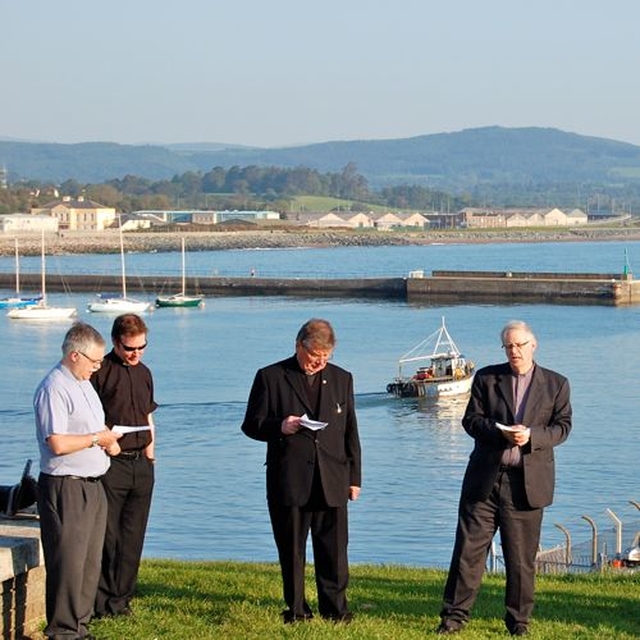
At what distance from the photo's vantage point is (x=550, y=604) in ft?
27.2

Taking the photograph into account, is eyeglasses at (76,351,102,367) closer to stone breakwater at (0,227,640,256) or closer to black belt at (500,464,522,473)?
black belt at (500,464,522,473)

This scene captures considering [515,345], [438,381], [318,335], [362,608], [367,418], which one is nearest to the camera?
[318,335]

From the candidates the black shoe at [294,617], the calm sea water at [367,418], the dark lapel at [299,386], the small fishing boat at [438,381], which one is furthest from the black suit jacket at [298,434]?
the small fishing boat at [438,381]

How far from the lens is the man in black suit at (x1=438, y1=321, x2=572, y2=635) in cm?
720

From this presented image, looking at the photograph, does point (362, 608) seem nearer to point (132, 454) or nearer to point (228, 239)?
point (132, 454)

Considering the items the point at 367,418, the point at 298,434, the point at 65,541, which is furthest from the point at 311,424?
the point at 367,418

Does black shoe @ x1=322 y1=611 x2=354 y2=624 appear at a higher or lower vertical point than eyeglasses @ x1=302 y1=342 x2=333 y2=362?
lower

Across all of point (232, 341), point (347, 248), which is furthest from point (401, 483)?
point (347, 248)

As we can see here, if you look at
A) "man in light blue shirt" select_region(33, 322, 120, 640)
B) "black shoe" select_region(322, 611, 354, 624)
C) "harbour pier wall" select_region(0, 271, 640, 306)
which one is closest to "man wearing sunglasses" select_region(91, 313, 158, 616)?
"man in light blue shirt" select_region(33, 322, 120, 640)

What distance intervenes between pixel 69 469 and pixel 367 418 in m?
27.0

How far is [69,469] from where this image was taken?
6.76m

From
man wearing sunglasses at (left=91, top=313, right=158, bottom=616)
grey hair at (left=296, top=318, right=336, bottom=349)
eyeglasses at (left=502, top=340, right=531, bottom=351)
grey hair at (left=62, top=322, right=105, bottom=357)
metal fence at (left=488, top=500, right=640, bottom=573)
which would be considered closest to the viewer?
grey hair at (left=62, top=322, right=105, bottom=357)

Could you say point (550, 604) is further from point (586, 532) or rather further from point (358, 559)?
point (586, 532)

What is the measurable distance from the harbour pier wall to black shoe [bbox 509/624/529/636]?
65042 mm
